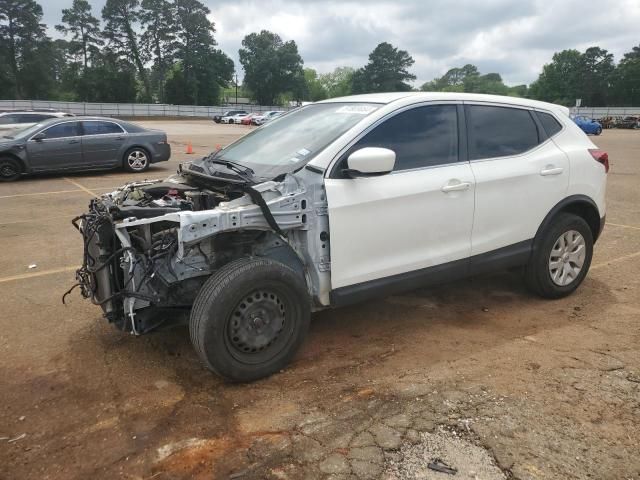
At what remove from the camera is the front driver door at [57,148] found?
38.6 ft

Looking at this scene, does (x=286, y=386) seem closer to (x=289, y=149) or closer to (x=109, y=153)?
(x=289, y=149)

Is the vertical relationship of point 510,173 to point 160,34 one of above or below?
below

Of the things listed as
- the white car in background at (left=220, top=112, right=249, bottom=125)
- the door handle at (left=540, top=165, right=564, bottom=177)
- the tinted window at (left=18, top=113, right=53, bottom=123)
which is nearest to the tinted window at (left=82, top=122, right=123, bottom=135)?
the tinted window at (left=18, top=113, right=53, bottom=123)

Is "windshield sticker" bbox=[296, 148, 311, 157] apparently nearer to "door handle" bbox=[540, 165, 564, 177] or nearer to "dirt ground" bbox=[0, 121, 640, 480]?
"dirt ground" bbox=[0, 121, 640, 480]

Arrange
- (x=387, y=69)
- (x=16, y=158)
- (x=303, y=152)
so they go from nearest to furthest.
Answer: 1. (x=303, y=152)
2. (x=16, y=158)
3. (x=387, y=69)

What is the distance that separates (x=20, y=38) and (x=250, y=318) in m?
84.6

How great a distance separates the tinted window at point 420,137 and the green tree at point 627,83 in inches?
3883

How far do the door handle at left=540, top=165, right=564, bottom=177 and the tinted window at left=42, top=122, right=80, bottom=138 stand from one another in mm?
11077

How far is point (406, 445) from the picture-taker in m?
2.72

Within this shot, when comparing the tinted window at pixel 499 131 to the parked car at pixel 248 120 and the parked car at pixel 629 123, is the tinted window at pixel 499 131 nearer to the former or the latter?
the parked car at pixel 248 120

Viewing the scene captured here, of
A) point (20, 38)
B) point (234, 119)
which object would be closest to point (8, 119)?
point (234, 119)

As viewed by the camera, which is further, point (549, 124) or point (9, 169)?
point (9, 169)

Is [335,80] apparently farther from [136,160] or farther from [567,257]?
[567,257]

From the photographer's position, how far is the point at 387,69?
93000 mm
